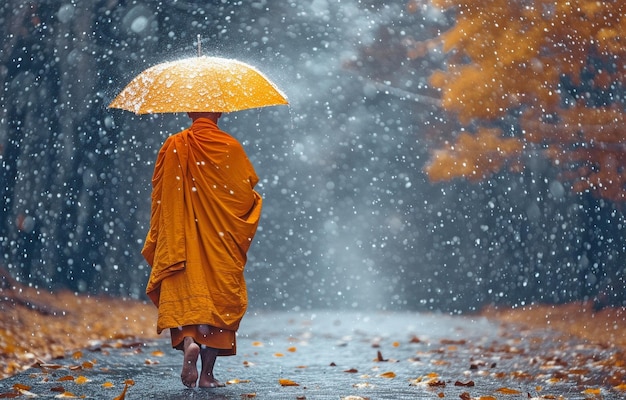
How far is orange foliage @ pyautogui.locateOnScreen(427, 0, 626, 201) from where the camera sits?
977 centimetres

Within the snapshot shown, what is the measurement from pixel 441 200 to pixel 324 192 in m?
3.66

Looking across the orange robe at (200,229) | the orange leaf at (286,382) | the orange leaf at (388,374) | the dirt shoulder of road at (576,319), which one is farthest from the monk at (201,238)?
the dirt shoulder of road at (576,319)

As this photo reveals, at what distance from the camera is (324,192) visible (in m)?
25.7

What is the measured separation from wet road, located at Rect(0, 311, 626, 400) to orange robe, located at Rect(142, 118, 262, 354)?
0.50 meters

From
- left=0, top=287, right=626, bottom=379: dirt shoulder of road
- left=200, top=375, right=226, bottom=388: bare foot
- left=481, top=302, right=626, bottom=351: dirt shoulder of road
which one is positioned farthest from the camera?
left=481, top=302, right=626, bottom=351: dirt shoulder of road

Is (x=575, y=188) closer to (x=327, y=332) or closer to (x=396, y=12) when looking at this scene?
(x=327, y=332)

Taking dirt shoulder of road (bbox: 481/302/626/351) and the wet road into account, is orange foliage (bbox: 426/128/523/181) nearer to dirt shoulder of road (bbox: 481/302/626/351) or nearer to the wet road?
dirt shoulder of road (bbox: 481/302/626/351)

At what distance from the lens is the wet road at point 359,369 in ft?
19.3

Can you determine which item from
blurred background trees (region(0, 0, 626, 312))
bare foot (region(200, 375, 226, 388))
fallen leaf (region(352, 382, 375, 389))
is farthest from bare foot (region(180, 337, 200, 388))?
blurred background trees (region(0, 0, 626, 312))

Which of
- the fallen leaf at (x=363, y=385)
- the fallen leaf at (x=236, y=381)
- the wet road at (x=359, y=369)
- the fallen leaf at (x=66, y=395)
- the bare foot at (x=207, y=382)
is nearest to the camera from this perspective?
Result: the fallen leaf at (x=66, y=395)

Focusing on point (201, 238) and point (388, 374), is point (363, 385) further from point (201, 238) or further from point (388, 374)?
point (201, 238)

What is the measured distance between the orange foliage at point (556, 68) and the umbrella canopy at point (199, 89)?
455 centimetres

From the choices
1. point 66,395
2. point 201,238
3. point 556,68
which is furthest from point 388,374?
point 556,68

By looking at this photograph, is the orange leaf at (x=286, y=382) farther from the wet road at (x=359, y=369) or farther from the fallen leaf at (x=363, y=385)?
the fallen leaf at (x=363, y=385)
